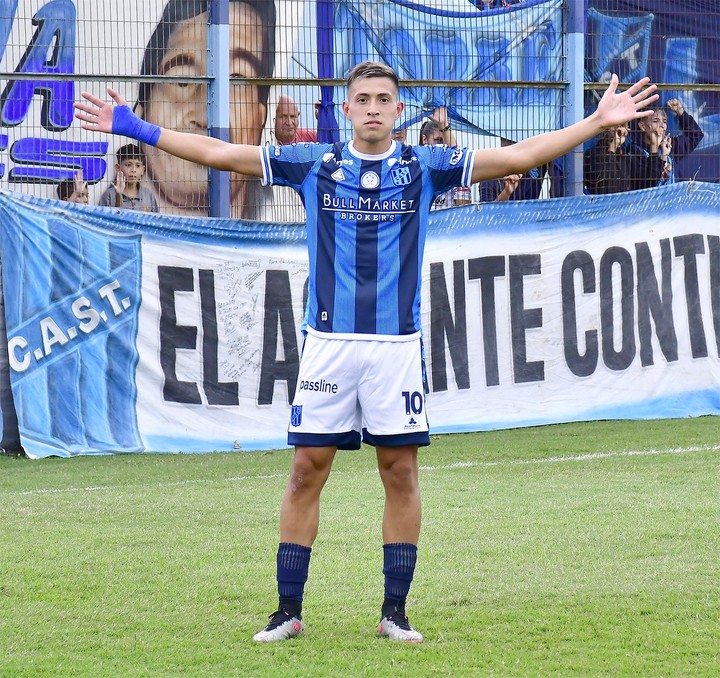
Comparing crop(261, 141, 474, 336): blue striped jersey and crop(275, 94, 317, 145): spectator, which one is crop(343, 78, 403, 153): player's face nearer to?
crop(261, 141, 474, 336): blue striped jersey

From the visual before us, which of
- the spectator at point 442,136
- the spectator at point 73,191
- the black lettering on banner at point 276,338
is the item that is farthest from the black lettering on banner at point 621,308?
the spectator at point 73,191

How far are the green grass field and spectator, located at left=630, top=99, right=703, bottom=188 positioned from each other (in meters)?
4.04

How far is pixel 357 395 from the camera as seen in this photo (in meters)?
4.46

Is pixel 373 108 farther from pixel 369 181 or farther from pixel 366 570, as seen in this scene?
pixel 366 570

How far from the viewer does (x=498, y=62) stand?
12.0m

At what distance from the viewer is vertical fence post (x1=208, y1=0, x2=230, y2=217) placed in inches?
426

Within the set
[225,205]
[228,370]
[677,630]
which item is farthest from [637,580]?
[225,205]

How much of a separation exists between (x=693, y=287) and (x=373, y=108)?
7814 mm

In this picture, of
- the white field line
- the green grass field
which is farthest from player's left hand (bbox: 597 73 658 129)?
the white field line

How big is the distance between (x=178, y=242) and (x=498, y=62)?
12.5ft

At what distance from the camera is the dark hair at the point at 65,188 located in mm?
11039

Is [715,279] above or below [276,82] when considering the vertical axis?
below

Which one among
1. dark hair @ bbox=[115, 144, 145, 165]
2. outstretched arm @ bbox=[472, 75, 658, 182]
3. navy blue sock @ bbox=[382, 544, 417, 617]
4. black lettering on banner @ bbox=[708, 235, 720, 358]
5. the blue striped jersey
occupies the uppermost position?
dark hair @ bbox=[115, 144, 145, 165]

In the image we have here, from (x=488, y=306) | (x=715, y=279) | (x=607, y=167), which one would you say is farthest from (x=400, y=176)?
(x=607, y=167)
